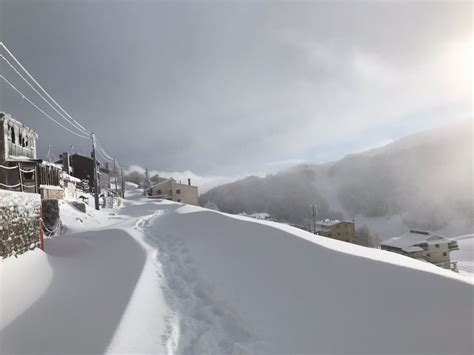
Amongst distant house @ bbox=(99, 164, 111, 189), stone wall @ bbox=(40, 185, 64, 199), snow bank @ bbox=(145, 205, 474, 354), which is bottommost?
snow bank @ bbox=(145, 205, 474, 354)

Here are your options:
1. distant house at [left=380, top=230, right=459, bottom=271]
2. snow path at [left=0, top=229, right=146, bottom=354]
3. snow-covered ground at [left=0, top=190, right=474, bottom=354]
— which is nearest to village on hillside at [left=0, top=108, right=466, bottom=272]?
distant house at [left=380, top=230, right=459, bottom=271]

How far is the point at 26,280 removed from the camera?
5895 millimetres

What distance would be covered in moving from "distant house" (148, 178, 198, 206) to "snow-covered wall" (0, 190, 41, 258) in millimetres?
60086

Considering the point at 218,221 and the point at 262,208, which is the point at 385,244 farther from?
the point at 262,208

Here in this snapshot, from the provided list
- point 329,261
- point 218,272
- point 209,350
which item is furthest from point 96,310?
point 329,261

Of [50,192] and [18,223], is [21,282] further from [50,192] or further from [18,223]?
[50,192]

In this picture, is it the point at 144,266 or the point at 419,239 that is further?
the point at 419,239

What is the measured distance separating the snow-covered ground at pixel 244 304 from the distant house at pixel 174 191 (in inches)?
2366

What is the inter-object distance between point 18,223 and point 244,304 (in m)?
5.76

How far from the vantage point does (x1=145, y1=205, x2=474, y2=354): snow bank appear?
12.4ft

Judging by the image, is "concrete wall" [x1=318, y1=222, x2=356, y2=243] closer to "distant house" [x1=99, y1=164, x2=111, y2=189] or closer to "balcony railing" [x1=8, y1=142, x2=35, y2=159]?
"balcony railing" [x1=8, y1=142, x2=35, y2=159]

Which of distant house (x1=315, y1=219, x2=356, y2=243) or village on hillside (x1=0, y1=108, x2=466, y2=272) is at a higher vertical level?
village on hillside (x1=0, y1=108, x2=466, y2=272)

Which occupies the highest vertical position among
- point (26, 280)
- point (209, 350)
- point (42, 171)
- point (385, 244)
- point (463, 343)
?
point (42, 171)

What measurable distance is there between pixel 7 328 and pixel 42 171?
64.1ft
